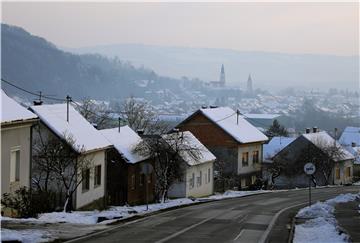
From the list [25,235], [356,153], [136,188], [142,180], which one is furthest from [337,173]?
[25,235]

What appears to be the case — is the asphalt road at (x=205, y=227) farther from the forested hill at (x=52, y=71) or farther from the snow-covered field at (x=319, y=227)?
the forested hill at (x=52, y=71)

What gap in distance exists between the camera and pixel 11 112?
2319cm

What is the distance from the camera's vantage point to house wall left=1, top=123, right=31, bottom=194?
2234 cm

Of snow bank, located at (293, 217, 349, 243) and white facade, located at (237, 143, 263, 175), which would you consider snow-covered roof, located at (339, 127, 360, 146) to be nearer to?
white facade, located at (237, 143, 263, 175)

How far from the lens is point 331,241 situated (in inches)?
705

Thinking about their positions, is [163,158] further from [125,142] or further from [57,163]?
[57,163]

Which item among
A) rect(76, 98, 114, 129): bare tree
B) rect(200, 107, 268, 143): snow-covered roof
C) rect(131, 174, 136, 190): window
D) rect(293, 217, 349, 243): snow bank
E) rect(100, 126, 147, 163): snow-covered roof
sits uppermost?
rect(76, 98, 114, 129): bare tree

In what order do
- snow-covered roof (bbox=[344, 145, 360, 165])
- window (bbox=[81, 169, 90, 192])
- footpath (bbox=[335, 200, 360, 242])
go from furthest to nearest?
snow-covered roof (bbox=[344, 145, 360, 165])
window (bbox=[81, 169, 90, 192])
footpath (bbox=[335, 200, 360, 242])

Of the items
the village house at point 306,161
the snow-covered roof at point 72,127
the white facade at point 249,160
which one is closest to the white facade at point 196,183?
the white facade at point 249,160

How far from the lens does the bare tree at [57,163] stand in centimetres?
2994

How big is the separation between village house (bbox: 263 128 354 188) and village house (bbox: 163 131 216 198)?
64.9 ft

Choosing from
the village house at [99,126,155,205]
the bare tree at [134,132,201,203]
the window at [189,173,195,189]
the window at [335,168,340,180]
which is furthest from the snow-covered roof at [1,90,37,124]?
the window at [335,168,340,180]

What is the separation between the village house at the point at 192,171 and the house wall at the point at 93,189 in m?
8.75

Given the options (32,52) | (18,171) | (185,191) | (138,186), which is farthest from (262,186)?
(32,52)
